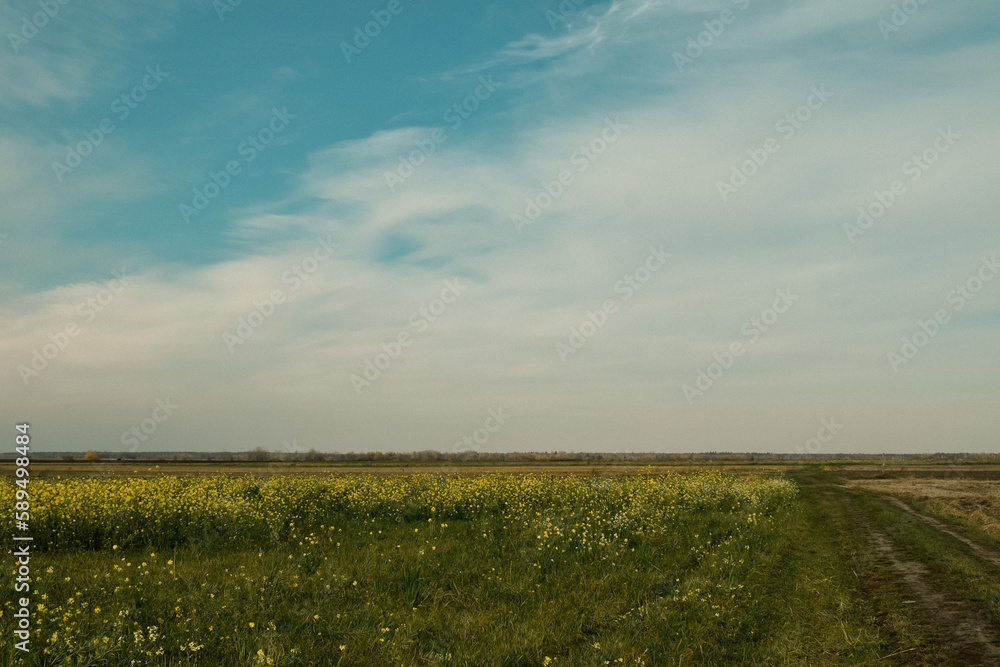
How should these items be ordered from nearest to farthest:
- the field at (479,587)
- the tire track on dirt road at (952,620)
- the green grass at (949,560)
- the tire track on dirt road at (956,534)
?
the tire track on dirt road at (952,620), the field at (479,587), the green grass at (949,560), the tire track on dirt road at (956,534)

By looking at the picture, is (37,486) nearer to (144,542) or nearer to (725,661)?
(144,542)

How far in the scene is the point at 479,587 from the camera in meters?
9.98

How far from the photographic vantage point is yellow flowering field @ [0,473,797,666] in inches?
292

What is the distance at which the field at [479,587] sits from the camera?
746 centimetres

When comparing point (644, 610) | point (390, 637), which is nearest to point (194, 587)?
point (390, 637)

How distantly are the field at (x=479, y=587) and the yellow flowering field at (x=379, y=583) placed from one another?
4 centimetres

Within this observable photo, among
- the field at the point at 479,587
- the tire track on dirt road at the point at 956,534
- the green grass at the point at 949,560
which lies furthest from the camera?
the tire track on dirt road at the point at 956,534

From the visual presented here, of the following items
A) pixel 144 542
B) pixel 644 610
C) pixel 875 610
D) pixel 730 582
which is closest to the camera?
pixel 644 610

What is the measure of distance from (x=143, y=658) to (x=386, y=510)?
11446 millimetres

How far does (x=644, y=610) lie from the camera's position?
8.77 meters

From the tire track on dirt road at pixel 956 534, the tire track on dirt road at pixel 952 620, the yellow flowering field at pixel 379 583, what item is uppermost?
the yellow flowering field at pixel 379 583

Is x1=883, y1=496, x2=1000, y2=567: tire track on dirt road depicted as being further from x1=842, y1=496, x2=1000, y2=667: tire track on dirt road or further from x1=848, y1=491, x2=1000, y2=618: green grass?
x1=842, y1=496, x2=1000, y2=667: tire track on dirt road

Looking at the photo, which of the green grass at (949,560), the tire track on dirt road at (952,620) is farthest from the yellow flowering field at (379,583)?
the green grass at (949,560)

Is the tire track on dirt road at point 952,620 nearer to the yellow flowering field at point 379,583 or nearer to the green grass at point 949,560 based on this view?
the green grass at point 949,560
